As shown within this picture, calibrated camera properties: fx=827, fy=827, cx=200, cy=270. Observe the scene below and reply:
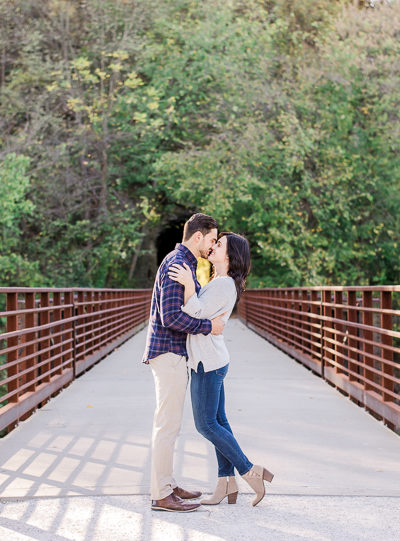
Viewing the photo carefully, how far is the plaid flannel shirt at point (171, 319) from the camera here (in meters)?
4.60

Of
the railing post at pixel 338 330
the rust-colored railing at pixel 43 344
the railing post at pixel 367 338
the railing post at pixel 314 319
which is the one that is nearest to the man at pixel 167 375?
the rust-colored railing at pixel 43 344

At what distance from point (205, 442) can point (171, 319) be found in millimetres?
2602

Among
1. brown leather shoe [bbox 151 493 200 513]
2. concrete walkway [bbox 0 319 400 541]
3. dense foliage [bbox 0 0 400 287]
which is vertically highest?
dense foliage [bbox 0 0 400 287]

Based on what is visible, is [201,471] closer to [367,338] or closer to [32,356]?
[32,356]

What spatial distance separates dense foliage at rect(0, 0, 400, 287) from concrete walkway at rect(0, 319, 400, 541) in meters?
19.2

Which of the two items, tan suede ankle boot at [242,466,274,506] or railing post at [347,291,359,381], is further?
railing post at [347,291,359,381]

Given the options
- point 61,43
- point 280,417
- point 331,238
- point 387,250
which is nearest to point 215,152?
point 331,238

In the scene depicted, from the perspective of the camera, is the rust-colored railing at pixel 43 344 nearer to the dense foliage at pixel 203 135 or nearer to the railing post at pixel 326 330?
the railing post at pixel 326 330

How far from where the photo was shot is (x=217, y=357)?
4699 millimetres

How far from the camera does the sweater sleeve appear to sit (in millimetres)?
4699

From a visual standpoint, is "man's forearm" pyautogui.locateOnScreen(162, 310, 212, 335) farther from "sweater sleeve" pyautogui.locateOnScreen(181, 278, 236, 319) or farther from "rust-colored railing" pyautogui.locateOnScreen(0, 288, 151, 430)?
"rust-colored railing" pyautogui.locateOnScreen(0, 288, 151, 430)

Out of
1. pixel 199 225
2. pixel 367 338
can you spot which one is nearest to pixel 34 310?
pixel 367 338

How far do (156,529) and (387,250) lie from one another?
92.3 ft

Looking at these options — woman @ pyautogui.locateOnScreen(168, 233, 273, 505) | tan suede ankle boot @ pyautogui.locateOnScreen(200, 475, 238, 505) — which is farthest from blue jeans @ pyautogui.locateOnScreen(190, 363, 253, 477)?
tan suede ankle boot @ pyautogui.locateOnScreen(200, 475, 238, 505)
